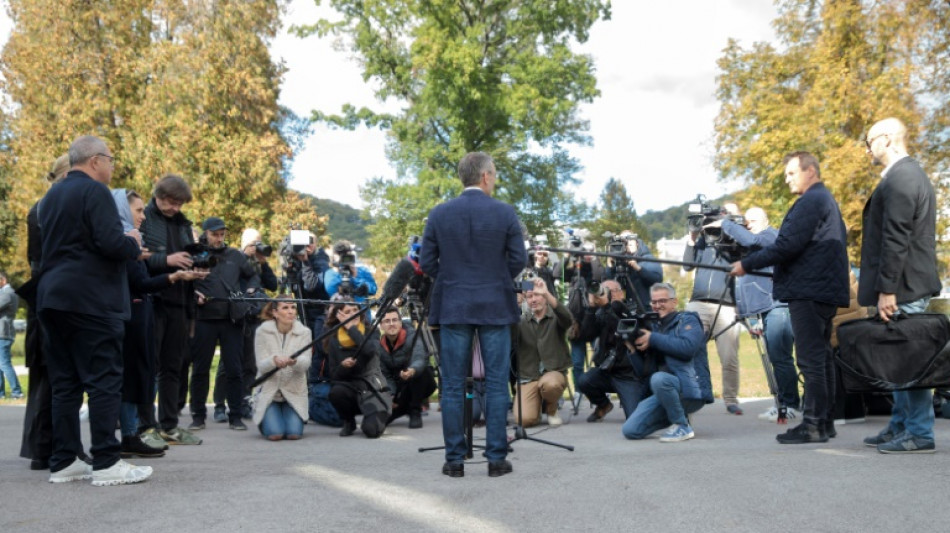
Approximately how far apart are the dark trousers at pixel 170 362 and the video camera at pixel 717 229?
4.36 meters

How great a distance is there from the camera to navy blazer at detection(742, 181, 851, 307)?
22.0 ft

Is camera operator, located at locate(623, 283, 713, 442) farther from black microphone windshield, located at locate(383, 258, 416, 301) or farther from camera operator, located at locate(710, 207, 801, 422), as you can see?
black microphone windshield, located at locate(383, 258, 416, 301)

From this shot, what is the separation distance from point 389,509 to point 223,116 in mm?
24303

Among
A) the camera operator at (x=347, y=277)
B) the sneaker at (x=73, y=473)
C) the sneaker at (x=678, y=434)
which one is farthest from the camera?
the camera operator at (x=347, y=277)

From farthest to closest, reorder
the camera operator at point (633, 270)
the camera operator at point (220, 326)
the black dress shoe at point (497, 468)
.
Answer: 1. the camera operator at point (633, 270)
2. the camera operator at point (220, 326)
3. the black dress shoe at point (497, 468)

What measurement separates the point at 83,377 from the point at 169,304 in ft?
6.95

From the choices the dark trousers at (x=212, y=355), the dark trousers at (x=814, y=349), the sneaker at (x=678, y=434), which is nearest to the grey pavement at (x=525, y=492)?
the dark trousers at (x=814, y=349)

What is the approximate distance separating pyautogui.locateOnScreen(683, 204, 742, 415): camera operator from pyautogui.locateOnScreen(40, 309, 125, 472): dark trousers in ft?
20.1

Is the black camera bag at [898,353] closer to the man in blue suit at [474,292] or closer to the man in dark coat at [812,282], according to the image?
the man in dark coat at [812,282]

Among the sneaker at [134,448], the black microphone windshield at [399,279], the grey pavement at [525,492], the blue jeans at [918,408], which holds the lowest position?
the grey pavement at [525,492]

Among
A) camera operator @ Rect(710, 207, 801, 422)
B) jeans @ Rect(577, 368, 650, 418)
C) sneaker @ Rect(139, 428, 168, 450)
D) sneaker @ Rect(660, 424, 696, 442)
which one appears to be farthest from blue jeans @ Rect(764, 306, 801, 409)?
sneaker @ Rect(139, 428, 168, 450)

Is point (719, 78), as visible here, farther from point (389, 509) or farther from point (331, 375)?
point (389, 509)

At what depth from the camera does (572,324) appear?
384 inches

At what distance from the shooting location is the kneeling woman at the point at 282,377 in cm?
836
